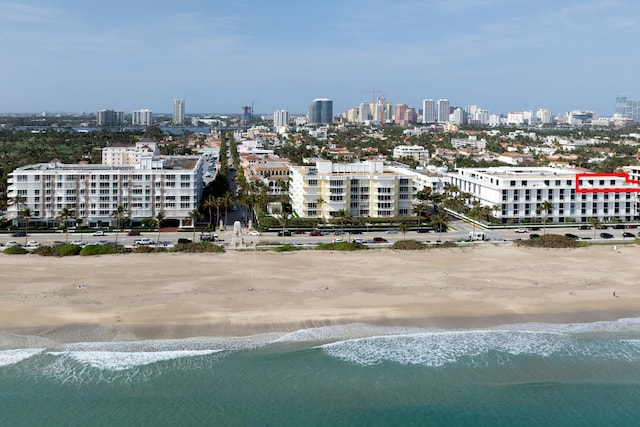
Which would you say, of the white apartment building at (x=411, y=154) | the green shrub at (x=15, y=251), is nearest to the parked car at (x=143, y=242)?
the green shrub at (x=15, y=251)

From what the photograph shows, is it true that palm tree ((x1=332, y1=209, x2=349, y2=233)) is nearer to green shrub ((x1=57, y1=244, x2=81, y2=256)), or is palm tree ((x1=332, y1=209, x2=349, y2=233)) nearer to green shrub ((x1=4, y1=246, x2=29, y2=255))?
green shrub ((x1=57, y1=244, x2=81, y2=256))

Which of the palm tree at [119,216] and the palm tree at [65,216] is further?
the palm tree at [119,216]

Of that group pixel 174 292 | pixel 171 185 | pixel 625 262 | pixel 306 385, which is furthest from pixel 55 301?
pixel 625 262

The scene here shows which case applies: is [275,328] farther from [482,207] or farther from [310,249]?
[482,207]

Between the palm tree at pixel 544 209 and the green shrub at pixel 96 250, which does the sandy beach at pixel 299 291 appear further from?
the palm tree at pixel 544 209

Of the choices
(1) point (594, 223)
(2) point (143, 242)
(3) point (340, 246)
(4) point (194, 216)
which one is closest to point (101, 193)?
(4) point (194, 216)

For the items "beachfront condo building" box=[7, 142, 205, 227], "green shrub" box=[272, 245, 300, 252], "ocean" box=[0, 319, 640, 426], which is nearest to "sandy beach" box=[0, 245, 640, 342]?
"green shrub" box=[272, 245, 300, 252]
